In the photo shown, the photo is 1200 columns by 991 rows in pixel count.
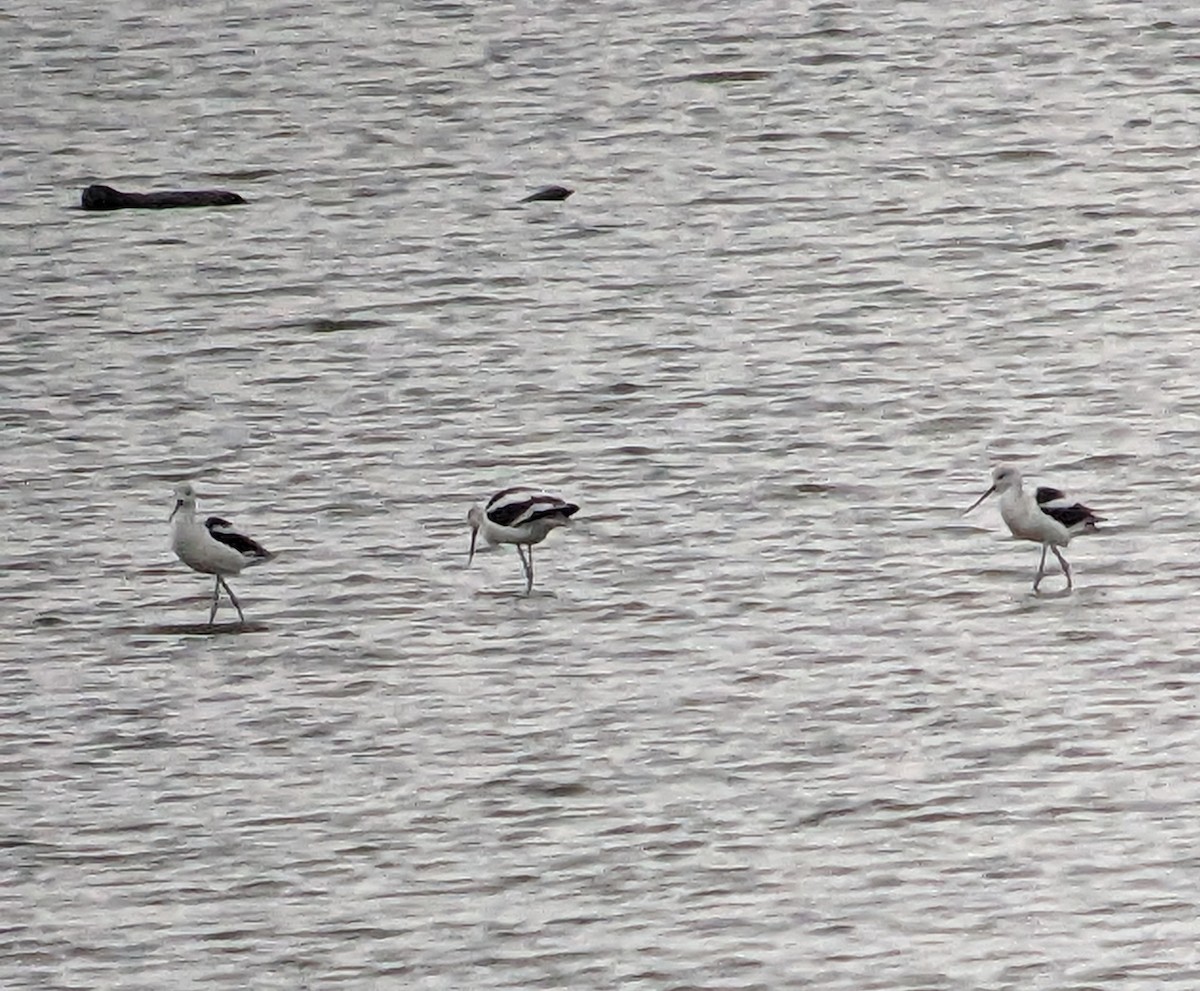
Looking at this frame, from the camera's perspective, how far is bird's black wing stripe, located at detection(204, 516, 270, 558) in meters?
13.8

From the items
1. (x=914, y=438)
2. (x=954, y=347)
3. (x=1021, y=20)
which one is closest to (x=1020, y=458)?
(x=914, y=438)

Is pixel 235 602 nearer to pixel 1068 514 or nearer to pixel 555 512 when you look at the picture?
pixel 555 512

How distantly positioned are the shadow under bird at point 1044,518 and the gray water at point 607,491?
25 centimetres

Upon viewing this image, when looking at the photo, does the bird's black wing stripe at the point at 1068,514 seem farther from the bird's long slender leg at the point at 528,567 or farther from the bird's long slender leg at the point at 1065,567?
the bird's long slender leg at the point at 528,567

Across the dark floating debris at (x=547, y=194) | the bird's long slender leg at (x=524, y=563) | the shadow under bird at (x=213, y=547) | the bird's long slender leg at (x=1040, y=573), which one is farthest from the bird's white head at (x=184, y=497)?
the dark floating debris at (x=547, y=194)

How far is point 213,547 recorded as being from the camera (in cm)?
1373

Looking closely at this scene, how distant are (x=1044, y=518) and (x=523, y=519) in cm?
235

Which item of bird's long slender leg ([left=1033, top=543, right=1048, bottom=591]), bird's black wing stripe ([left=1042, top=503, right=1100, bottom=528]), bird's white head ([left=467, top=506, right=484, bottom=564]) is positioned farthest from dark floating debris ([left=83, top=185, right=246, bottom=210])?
bird's black wing stripe ([left=1042, top=503, right=1100, bottom=528])

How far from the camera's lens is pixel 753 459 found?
15.7m

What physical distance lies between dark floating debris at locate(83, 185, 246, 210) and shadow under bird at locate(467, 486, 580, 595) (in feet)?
23.4

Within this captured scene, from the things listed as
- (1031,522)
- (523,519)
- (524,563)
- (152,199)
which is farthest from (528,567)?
(152,199)

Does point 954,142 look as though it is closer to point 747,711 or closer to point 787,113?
point 787,113

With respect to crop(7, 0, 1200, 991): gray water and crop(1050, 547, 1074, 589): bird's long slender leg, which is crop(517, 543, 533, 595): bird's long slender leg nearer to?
crop(7, 0, 1200, 991): gray water

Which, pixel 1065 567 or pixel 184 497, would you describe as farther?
pixel 184 497
